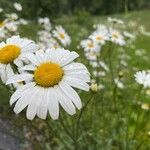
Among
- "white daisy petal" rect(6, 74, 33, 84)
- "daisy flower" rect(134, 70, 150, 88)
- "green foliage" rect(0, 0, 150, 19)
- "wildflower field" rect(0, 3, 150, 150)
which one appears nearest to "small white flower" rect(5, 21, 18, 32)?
"wildflower field" rect(0, 3, 150, 150)

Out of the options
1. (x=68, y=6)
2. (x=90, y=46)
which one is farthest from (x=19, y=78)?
(x=68, y=6)

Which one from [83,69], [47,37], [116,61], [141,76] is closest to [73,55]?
Answer: [83,69]

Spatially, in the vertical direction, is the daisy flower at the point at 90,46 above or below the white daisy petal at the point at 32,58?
below

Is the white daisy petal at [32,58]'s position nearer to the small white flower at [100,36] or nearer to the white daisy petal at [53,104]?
the white daisy petal at [53,104]

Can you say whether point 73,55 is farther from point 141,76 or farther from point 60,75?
point 141,76

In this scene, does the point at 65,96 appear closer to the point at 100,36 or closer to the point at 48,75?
the point at 48,75

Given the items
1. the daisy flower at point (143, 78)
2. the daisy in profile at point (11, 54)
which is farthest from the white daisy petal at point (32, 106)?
the daisy flower at point (143, 78)

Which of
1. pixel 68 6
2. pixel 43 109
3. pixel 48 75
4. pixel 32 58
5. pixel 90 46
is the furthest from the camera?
pixel 68 6
